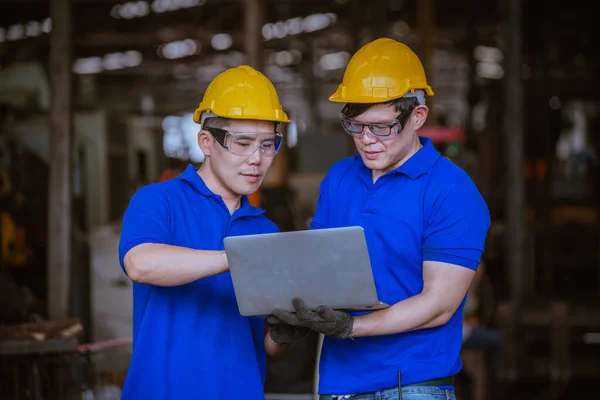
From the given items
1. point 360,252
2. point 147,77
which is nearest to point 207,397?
point 360,252

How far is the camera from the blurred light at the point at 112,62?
16.0 m

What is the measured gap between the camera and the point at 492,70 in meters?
23.5

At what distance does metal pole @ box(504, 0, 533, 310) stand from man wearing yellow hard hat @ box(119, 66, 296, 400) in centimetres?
502

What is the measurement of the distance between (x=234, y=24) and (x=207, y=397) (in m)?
13.8

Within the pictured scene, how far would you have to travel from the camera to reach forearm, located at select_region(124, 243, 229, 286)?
2.35m

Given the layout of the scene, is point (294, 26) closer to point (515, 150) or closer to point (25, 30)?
point (25, 30)

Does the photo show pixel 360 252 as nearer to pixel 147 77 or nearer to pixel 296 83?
pixel 147 77

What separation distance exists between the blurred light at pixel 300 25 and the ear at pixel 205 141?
13.4 metres

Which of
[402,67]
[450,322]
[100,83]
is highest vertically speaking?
[100,83]

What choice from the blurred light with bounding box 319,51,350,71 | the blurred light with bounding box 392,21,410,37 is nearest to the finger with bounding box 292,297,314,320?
the blurred light with bounding box 392,21,410,37

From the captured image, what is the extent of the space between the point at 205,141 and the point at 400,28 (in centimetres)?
1510

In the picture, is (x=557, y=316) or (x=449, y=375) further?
(x=557, y=316)

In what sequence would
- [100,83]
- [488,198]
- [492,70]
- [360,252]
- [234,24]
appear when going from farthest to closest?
[492,70]
[100,83]
[234,24]
[488,198]
[360,252]

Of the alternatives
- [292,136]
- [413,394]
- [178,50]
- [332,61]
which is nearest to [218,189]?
[413,394]
